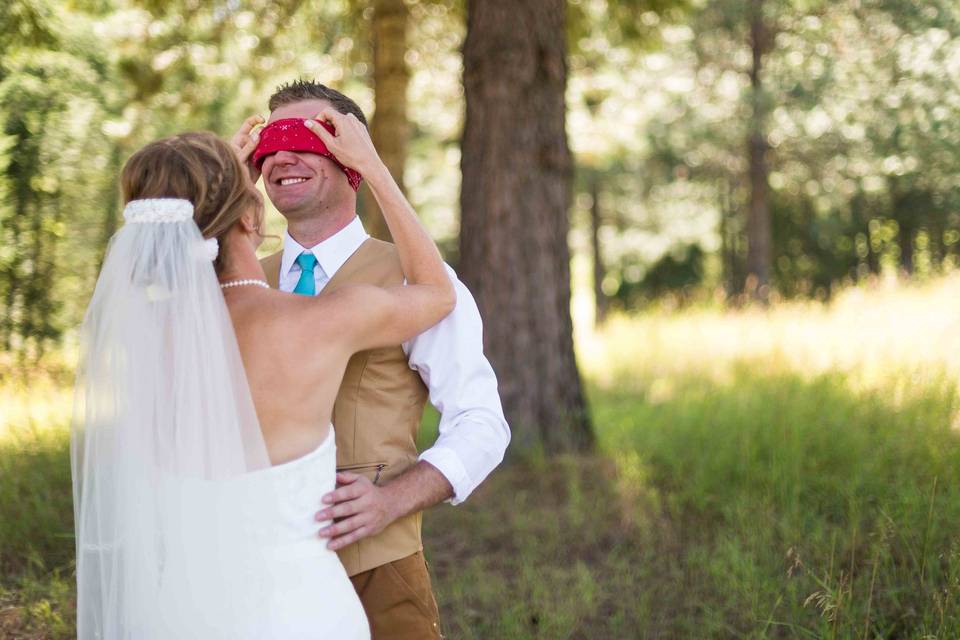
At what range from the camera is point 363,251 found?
9.22 ft

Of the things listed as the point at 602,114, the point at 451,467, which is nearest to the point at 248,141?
the point at 451,467

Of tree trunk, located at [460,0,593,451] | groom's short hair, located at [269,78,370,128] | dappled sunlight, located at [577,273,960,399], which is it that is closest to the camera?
groom's short hair, located at [269,78,370,128]

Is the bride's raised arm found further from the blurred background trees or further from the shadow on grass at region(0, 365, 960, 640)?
the blurred background trees

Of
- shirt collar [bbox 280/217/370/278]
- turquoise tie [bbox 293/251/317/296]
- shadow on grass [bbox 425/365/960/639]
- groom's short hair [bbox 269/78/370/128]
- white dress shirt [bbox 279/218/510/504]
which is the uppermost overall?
groom's short hair [bbox 269/78/370/128]

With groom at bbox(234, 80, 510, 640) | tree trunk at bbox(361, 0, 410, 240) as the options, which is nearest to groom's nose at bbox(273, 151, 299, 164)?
groom at bbox(234, 80, 510, 640)

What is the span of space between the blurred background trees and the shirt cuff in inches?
169

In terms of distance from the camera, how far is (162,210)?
86.0 inches

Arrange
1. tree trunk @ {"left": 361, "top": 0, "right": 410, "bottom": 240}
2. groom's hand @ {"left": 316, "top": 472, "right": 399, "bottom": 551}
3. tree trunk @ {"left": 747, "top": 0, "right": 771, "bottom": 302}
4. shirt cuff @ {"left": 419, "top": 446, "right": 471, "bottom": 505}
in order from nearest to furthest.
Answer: groom's hand @ {"left": 316, "top": 472, "right": 399, "bottom": 551} < shirt cuff @ {"left": 419, "top": 446, "right": 471, "bottom": 505} < tree trunk @ {"left": 361, "top": 0, "right": 410, "bottom": 240} < tree trunk @ {"left": 747, "top": 0, "right": 771, "bottom": 302}

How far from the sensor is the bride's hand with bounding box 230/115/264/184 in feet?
9.23

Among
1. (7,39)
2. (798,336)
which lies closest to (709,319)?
(798,336)

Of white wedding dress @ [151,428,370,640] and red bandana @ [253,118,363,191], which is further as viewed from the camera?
red bandana @ [253,118,363,191]

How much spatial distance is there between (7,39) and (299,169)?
440 cm

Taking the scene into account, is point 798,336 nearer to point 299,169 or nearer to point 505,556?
point 505,556

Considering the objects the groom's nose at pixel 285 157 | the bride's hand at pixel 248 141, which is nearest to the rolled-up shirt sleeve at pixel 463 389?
the groom's nose at pixel 285 157
